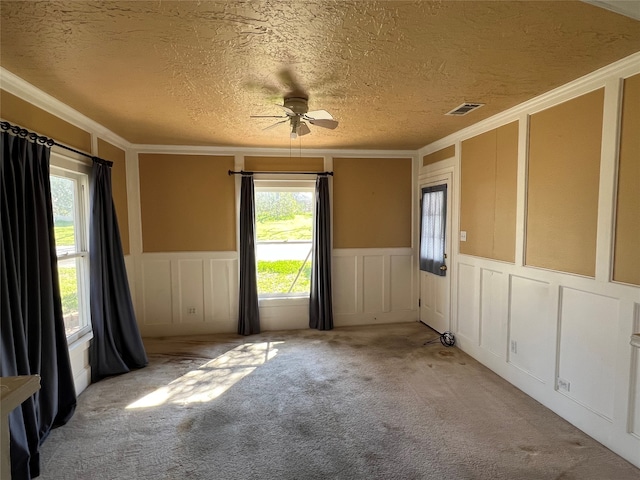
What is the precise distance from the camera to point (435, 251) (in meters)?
4.41

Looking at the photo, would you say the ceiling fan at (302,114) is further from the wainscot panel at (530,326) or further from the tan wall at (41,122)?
the wainscot panel at (530,326)

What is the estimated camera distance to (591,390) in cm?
233

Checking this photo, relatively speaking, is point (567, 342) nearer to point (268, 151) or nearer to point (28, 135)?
point (268, 151)

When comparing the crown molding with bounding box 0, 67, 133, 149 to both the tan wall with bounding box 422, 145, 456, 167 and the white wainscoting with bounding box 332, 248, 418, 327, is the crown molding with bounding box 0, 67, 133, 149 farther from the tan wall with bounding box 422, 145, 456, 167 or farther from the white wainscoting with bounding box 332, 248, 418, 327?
the tan wall with bounding box 422, 145, 456, 167

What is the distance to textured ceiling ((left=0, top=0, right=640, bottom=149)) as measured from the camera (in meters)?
1.53

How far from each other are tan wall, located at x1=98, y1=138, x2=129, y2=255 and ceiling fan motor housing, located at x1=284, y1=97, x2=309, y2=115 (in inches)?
88.4

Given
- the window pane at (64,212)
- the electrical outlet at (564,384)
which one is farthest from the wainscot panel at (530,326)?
the window pane at (64,212)

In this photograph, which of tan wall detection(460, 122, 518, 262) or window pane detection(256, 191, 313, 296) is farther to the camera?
window pane detection(256, 191, 313, 296)

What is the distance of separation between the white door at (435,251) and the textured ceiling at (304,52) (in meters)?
1.43

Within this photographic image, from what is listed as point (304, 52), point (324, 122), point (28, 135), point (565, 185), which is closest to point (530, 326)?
point (565, 185)

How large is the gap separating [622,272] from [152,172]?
4.74m

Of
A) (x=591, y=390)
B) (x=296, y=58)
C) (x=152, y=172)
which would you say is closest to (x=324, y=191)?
(x=152, y=172)

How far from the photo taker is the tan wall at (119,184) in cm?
373

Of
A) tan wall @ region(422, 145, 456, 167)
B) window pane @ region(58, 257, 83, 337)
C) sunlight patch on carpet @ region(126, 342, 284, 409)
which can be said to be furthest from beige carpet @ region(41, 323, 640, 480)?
tan wall @ region(422, 145, 456, 167)
